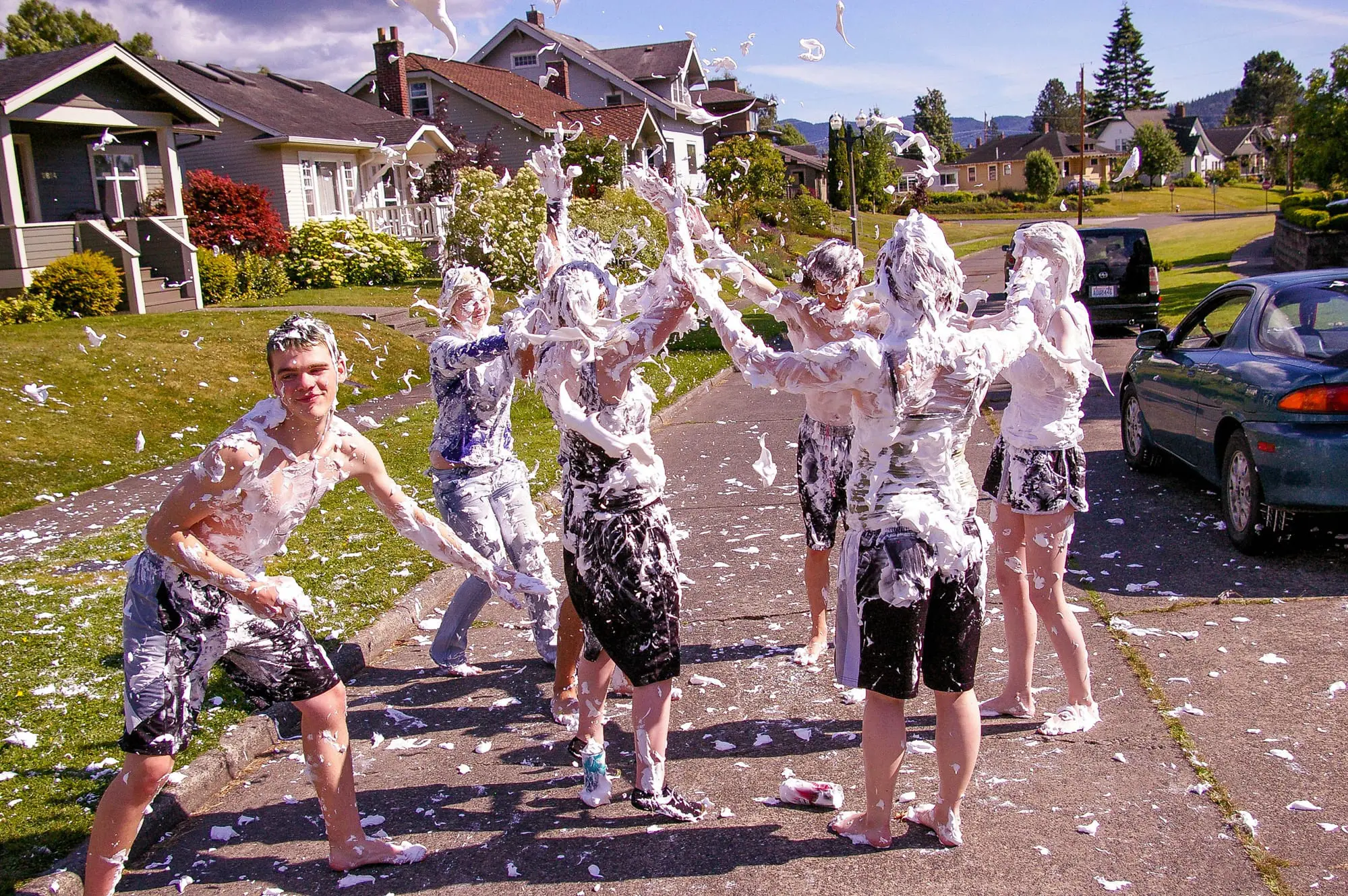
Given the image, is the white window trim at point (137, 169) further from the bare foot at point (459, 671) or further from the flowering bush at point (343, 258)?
the bare foot at point (459, 671)

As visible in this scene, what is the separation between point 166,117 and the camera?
2298 cm

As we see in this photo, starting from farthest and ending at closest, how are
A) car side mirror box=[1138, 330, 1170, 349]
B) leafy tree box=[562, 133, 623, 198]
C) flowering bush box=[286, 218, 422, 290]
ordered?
leafy tree box=[562, 133, 623, 198] → flowering bush box=[286, 218, 422, 290] → car side mirror box=[1138, 330, 1170, 349]

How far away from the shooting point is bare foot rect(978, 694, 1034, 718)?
15.4ft

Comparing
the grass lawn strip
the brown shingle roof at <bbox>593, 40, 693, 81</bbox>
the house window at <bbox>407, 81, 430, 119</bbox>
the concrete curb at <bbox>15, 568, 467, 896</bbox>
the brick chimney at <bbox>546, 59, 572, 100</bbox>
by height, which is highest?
the brown shingle roof at <bbox>593, 40, 693, 81</bbox>

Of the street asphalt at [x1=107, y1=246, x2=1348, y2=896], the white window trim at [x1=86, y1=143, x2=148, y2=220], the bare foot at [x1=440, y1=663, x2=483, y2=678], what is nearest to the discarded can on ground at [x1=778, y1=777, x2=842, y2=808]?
the street asphalt at [x1=107, y1=246, x2=1348, y2=896]

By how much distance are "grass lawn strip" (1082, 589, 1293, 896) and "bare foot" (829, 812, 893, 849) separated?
48.0 inches

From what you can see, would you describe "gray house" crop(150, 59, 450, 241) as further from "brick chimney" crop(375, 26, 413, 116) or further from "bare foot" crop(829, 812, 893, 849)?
"bare foot" crop(829, 812, 893, 849)

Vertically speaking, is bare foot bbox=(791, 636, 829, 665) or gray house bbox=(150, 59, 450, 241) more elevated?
gray house bbox=(150, 59, 450, 241)

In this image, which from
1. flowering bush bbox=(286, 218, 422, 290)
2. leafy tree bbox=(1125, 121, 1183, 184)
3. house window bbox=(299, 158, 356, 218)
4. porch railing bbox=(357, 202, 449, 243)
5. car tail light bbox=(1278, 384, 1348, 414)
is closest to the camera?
car tail light bbox=(1278, 384, 1348, 414)

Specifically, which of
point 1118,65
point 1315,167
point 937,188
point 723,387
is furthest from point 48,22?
point 1118,65

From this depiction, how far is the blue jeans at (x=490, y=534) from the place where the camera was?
521 centimetres

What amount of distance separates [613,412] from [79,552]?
5.81 metres

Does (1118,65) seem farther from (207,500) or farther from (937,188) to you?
(207,500)

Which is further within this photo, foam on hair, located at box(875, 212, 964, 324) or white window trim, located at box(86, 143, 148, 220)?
white window trim, located at box(86, 143, 148, 220)
